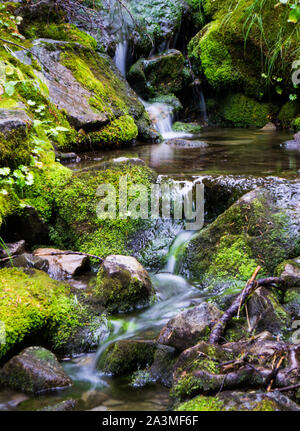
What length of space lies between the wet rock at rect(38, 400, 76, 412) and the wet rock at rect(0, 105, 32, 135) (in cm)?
262

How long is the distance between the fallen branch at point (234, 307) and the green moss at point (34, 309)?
997 millimetres

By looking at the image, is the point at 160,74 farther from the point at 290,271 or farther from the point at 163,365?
the point at 163,365

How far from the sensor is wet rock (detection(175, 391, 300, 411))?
1710 mm

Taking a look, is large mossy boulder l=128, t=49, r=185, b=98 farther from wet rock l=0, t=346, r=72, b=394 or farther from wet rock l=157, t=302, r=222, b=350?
wet rock l=0, t=346, r=72, b=394

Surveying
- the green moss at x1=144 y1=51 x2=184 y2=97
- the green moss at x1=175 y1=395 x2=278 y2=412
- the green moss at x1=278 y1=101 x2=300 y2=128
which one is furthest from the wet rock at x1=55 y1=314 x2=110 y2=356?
the green moss at x1=144 y1=51 x2=184 y2=97

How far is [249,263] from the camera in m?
3.35

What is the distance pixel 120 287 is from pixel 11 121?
1.98 meters

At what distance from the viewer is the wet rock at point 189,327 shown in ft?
7.89

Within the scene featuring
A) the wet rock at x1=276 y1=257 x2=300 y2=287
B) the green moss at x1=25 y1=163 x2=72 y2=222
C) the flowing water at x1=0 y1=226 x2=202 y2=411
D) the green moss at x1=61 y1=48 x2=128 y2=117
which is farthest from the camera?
the green moss at x1=61 y1=48 x2=128 y2=117

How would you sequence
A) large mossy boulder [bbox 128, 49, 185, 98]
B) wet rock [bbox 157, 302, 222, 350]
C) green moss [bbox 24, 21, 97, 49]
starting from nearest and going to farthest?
1. wet rock [bbox 157, 302, 222, 350]
2. green moss [bbox 24, 21, 97, 49]
3. large mossy boulder [bbox 128, 49, 185, 98]

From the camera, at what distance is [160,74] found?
10.0 metres

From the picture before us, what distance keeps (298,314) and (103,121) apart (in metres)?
4.41

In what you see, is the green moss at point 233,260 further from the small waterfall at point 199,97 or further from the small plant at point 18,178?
the small waterfall at point 199,97
